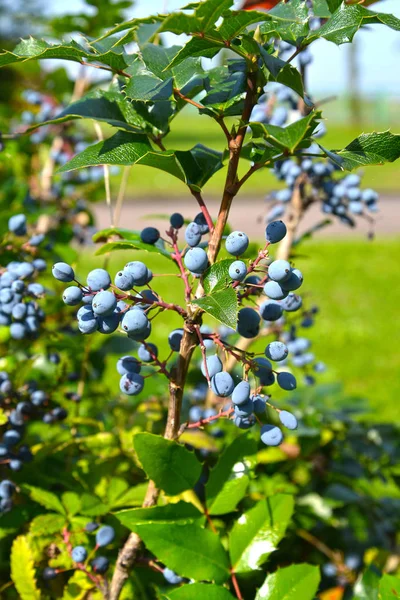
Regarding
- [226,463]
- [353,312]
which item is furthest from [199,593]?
[353,312]

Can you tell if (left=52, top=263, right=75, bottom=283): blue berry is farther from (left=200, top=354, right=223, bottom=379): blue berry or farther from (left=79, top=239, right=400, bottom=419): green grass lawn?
(left=79, top=239, right=400, bottom=419): green grass lawn

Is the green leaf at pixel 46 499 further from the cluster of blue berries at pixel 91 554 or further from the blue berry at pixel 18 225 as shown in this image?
the blue berry at pixel 18 225

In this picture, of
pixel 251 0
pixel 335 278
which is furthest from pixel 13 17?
pixel 251 0

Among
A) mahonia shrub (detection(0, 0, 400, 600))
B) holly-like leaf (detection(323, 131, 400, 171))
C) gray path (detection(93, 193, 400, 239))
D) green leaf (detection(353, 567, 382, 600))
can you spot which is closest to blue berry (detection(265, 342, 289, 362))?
mahonia shrub (detection(0, 0, 400, 600))

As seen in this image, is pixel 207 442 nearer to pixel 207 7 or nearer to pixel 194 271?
pixel 194 271

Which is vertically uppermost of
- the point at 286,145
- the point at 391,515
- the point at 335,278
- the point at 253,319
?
the point at 286,145

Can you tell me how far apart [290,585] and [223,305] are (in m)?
0.40

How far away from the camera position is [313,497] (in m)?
1.46

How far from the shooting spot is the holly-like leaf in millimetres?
693

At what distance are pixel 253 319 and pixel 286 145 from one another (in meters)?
0.24

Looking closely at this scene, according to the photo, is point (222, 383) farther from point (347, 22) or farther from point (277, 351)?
point (347, 22)

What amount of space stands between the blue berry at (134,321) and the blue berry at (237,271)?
0.34ft

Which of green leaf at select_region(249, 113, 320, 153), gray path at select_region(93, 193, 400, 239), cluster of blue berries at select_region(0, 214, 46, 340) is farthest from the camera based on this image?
gray path at select_region(93, 193, 400, 239)

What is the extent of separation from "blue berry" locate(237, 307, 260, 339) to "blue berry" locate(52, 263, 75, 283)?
20 cm
